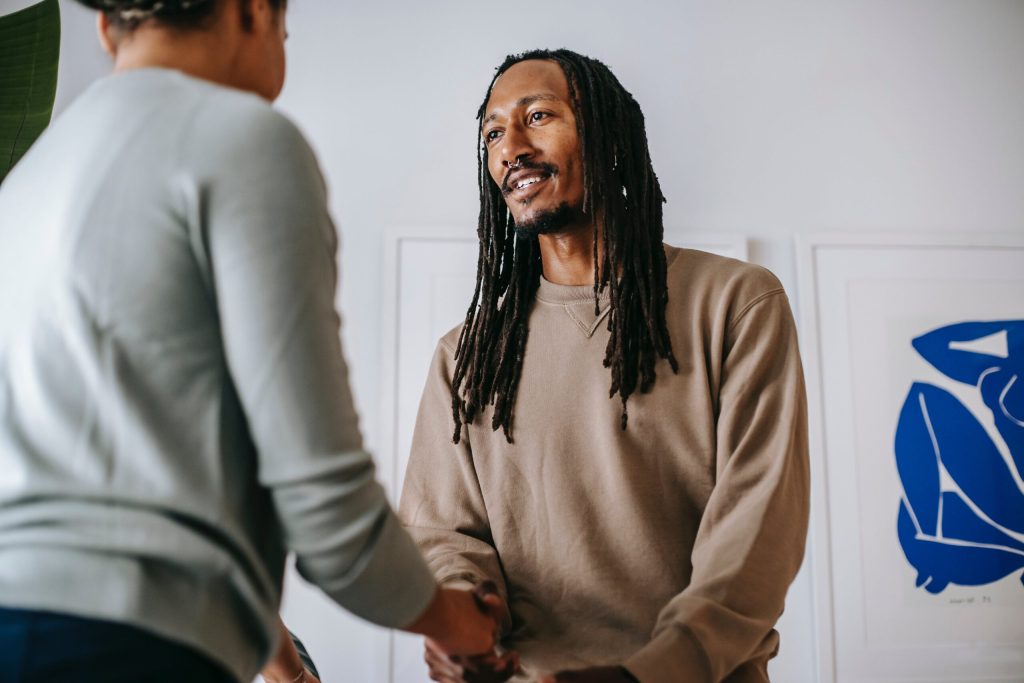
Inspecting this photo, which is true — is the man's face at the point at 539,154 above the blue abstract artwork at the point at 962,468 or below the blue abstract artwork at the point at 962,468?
above

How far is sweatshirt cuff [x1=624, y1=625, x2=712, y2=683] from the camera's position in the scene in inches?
37.0

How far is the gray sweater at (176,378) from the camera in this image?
589 mm

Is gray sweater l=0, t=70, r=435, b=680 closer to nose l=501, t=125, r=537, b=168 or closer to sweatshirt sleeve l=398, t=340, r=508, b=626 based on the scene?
sweatshirt sleeve l=398, t=340, r=508, b=626

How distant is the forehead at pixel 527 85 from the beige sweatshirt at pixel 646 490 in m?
0.31

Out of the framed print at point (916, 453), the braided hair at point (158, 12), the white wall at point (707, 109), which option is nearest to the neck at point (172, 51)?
the braided hair at point (158, 12)

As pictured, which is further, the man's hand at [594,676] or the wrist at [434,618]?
the man's hand at [594,676]

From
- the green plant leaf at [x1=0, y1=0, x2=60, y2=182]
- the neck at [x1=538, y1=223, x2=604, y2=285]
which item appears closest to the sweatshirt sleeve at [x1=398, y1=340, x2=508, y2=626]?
the neck at [x1=538, y1=223, x2=604, y2=285]

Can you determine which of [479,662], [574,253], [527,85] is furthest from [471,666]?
[527,85]

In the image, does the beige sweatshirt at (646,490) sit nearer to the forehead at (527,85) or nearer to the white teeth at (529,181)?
the white teeth at (529,181)

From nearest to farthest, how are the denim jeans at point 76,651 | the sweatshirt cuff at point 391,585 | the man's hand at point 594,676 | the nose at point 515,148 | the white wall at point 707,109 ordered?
the denim jeans at point 76,651, the sweatshirt cuff at point 391,585, the man's hand at point 594,676, the nose at point 515,148, the white wall at point 707,109

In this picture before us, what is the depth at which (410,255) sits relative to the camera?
2291 mm

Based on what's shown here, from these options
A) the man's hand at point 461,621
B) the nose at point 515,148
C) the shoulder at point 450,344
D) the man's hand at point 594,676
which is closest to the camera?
the man's hand at point 461,621

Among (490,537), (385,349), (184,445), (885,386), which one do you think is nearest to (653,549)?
(490,537)

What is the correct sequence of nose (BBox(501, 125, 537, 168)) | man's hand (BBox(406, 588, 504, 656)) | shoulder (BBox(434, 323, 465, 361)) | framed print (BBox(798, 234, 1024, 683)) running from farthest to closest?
framed print (BBox(798, 234, 1024, 683)) → shoulder (BBox(434, 323, 465, 361)) → nose (BBox(501, 125, 537, 168)) → man's hand (BBox(406, 588, 504, 656))
